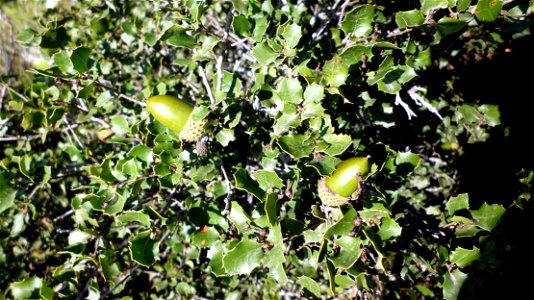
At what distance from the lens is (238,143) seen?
1.95m

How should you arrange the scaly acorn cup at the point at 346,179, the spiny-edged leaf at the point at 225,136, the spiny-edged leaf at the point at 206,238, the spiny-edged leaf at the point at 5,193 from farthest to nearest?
the spiny-edged leaf at the point at 5,193, the spiny-edged leaf at the point at 206,238, the spiny-edged leaf at the point at 225,136, the scaly acorn cup at the point at 346,179

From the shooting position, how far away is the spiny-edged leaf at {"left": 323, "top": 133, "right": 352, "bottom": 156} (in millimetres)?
1357

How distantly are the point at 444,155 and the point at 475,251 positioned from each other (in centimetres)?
124

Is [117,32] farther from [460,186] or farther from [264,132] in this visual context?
[460,186]

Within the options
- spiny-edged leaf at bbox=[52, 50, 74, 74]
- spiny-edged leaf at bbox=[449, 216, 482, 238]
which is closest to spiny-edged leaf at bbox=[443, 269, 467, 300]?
Answer: spiny-edged leaf at bbox=[449, 216, 482, 238]

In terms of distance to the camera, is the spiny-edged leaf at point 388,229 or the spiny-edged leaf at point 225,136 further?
the spiny-edged leaf at point 225,136

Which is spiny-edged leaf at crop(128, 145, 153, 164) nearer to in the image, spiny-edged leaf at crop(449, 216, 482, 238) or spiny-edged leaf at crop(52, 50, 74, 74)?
spiny-edged leaf at crop(52, 50, 74, 74)

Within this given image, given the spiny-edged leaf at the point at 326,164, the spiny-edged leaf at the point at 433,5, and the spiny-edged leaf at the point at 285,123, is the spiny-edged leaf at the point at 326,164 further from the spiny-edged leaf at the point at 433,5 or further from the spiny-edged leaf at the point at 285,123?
the spiny-edged leaf at the point at 433,5

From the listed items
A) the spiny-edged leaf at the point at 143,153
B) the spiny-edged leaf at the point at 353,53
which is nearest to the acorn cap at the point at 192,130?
the spiny-edged leaf at the point at 143,153

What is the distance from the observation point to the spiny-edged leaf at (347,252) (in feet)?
4.26

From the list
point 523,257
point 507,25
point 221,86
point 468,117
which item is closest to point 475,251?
point 523,257

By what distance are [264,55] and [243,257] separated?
76 centimetres

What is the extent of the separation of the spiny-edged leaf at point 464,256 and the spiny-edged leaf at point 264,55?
981 mm

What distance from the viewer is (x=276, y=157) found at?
1.75 metres
